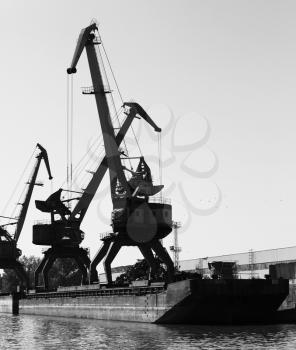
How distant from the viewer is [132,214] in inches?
2474

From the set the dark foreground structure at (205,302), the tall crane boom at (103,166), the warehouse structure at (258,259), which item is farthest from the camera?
the warehouse structure at (258,259)

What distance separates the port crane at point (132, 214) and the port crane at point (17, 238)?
3011cm

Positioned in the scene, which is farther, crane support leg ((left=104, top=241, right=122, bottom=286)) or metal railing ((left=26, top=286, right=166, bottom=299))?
crane support leg ((left=104, top=241, right=122, bottom=286))

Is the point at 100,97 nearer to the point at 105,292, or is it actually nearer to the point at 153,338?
the point at 105,292

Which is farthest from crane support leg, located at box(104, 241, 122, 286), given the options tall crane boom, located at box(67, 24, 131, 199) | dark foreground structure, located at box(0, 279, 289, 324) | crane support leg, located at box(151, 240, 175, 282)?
tall crane boom, located at box(67, 24, 131, 199)

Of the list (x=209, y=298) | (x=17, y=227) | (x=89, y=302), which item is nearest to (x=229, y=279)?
(x=209, y=298)

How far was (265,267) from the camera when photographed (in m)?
81.4

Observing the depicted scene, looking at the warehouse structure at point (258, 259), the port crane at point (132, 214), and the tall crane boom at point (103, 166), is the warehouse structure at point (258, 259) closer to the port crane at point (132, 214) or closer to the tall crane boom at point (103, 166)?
the port crane at point (132, 214)

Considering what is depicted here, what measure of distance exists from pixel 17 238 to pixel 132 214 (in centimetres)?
3943

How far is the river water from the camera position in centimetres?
3400

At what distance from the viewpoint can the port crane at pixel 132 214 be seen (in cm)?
6294

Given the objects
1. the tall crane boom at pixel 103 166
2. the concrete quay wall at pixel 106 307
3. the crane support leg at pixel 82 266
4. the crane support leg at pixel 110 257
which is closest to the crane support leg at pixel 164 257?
the crane support leg at pixel 110 257

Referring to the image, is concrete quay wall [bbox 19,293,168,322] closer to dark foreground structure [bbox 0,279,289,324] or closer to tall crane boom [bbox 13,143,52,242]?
dark foreground structure [bbox 0,279,289,324]

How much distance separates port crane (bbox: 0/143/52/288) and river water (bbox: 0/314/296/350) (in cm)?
4626
